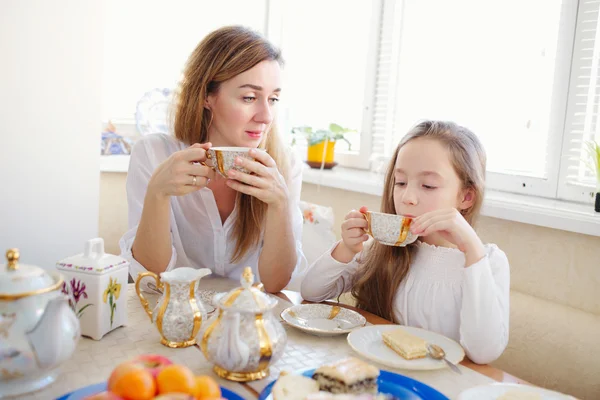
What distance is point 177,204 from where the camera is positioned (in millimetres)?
1822

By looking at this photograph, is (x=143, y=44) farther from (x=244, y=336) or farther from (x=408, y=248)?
(x=244, y=336)

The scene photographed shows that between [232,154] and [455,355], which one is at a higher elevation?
[232,154]

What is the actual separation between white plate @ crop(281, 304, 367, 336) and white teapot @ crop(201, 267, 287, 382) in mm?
249

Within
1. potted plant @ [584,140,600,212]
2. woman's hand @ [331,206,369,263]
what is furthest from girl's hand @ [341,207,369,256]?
potted plant @ [584,140,600,212]

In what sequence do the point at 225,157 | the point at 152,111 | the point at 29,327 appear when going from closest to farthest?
the point at 29,327 → the point at 225,157 → the point at 152,111

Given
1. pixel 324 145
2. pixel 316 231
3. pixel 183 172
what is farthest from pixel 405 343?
pixel 324 145

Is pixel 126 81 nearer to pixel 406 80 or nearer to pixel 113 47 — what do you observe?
pixel 113 47

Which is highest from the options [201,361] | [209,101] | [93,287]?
[209,101]

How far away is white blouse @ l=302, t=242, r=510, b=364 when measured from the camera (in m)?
1.22

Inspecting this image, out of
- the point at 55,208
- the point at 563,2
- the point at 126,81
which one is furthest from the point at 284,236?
the point at 126,81

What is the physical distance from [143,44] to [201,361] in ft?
7.82

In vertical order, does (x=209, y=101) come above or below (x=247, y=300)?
above

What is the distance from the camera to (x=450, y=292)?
140 centimetres

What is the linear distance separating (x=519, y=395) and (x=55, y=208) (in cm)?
182
